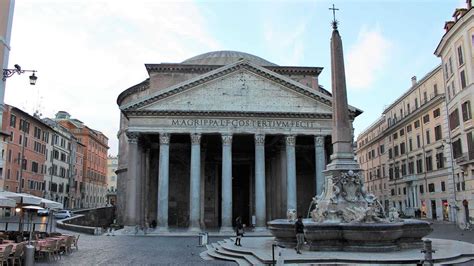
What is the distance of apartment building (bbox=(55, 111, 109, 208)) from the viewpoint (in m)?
66.5

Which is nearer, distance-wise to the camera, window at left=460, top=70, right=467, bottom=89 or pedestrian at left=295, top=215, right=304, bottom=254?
pedestrian at left=295, top=215, right=304, bottom=254

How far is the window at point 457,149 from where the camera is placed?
2895 cm

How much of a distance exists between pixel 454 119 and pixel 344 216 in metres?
21.9

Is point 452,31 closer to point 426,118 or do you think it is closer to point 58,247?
point 426,118

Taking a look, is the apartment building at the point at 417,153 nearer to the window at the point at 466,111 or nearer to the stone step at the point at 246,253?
the window at the point at 466,111

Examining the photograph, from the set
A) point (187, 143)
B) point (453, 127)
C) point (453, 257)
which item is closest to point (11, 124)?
point (187, 143)

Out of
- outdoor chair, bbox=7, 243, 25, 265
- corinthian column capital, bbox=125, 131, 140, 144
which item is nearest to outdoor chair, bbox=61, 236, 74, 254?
outdoor chair, bbox=7, 243, 25, 265

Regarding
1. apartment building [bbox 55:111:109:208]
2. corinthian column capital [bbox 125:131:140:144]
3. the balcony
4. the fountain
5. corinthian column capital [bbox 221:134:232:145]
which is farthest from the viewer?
apartment building [bbox 55:111:109:208]

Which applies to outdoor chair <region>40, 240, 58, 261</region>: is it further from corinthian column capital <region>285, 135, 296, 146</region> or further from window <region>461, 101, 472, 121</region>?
window <region>461, 101, 472, 121</region>

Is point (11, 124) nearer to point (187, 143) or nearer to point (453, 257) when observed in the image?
point (187, 143)

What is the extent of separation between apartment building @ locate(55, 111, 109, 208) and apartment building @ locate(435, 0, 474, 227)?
52256mm

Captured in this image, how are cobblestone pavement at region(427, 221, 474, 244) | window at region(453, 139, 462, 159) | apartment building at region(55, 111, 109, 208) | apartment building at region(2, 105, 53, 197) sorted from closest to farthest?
cobblestone pavement at region(427, 221, 474, 244) → window at region(453, 139, 462, 159) → apartment building at region(2, 105, 53, 197) → apartment building at region(55, 111, 109, 208)

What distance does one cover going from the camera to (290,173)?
2850 centimetres

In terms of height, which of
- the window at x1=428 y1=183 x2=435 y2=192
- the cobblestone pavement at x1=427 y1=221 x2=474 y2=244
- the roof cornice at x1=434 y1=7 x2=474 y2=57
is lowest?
the cobblestone pavement at x1=427 y1=221 x2=474 y2=244
